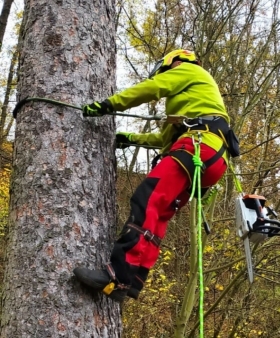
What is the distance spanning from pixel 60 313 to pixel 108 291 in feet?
0.85

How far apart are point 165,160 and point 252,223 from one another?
1.87ft

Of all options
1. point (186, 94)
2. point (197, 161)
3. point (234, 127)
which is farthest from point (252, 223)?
point (234, 127)

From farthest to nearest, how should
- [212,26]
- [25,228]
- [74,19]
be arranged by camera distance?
[212,26] < [74,19] < [25,228]

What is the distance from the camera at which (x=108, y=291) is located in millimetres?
2021

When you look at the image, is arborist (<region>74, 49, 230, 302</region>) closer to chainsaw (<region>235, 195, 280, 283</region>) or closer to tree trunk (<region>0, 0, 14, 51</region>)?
chainsaw (<region>235, 195, 280, 283</region>)

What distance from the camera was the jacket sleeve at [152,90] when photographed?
2305 mm

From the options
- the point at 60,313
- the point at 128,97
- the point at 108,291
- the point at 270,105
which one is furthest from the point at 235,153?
the point at 270,105

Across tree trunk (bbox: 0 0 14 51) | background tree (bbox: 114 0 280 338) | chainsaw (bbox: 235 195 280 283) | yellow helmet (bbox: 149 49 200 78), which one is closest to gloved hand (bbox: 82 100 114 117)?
yellow helmet (bbox: 149 49 200 78)

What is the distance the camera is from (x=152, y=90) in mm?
2434

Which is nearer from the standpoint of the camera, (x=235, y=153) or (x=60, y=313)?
(x=60, y=313)

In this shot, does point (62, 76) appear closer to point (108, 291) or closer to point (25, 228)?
point (25, 228)

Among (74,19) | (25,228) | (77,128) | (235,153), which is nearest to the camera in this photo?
(25,228)

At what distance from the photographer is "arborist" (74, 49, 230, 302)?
6.94 ft

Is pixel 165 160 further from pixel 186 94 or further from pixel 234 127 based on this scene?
pixel 234 127
